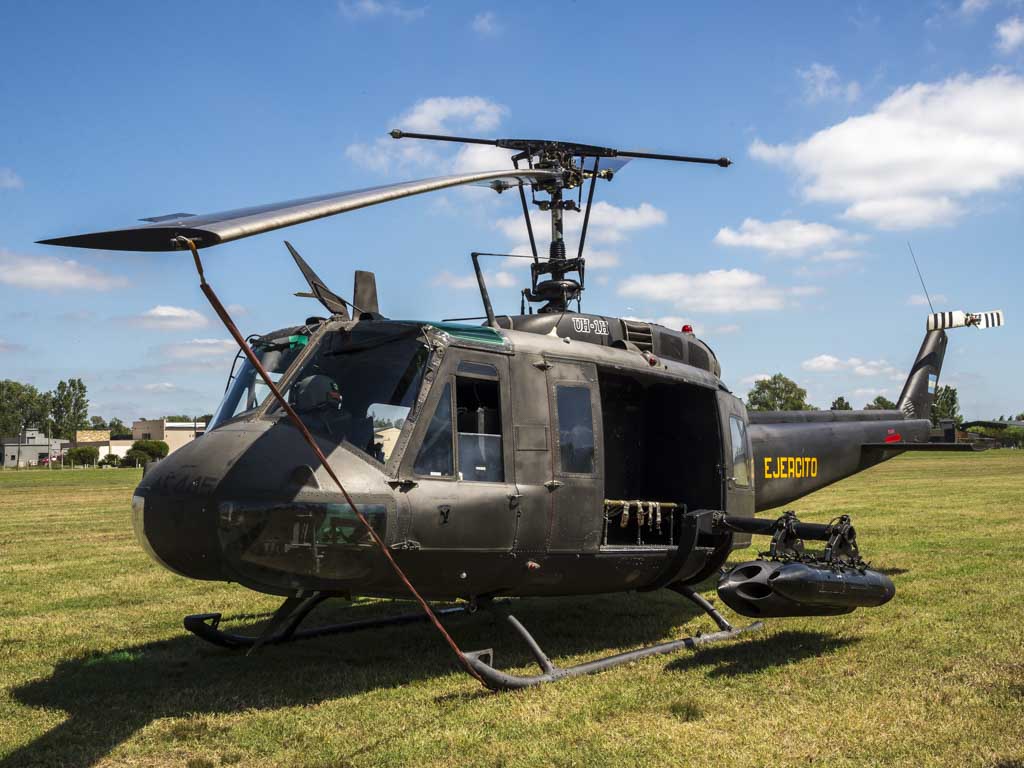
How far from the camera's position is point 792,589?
710 centimetres

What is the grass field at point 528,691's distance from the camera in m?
5.43

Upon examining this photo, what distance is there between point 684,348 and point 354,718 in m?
5.24

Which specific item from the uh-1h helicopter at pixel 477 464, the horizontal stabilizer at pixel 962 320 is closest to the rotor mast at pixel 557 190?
the uh-1h helicopter at pixel 477 464

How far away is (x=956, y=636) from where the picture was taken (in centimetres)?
830

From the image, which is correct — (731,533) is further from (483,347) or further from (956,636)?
(483,347)

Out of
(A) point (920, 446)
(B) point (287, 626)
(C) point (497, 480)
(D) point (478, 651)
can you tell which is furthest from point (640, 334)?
(A) point (920, 446)

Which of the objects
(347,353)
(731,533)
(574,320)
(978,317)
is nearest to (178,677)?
(347,353)

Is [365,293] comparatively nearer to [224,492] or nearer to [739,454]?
[224,492]

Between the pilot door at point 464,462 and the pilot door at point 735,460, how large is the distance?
3.01 metres

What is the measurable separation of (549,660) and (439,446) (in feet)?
6.91

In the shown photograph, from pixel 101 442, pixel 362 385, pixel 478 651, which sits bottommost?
pixel 478 651

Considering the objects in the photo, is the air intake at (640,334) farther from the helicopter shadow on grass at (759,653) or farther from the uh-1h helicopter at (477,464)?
the helicopter shadow on grass at (759,653)

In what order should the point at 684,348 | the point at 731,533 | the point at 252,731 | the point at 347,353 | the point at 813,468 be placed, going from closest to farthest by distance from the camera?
the point at 252,731 → the point at 347,353 → the point at 731,533 → the point at 684,348 → the point at 813,468

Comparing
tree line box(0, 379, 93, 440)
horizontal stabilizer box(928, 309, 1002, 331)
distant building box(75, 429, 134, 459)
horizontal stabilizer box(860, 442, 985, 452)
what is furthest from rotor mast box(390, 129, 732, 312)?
tree line box(0, 379, 93, 440)
